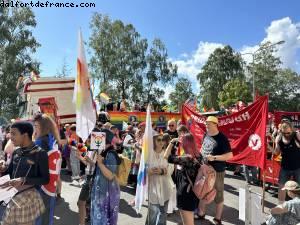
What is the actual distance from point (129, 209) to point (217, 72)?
3876 centimetres

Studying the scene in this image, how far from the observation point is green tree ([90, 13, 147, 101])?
→ 36.9 metres

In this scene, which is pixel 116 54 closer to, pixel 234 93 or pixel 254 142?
pixel 234 93

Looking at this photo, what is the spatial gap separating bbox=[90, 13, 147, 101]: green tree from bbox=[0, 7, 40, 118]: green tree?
7.00 m

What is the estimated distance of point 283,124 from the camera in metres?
6.42

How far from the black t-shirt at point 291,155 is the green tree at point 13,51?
88.2 ft

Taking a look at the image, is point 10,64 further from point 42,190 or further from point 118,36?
point 42,190

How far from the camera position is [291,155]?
20.9 ft

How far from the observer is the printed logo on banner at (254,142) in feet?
21.6

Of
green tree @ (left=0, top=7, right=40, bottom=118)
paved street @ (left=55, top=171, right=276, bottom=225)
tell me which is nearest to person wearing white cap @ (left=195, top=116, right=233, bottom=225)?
paved street @ (left=55, top=171, right=276, bottom=225)

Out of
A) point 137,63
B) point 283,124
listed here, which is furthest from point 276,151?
point 137,63

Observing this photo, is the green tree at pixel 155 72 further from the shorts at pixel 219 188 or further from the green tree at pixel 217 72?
the shorts at pixel 219 188

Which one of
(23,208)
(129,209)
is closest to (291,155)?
(129,209)

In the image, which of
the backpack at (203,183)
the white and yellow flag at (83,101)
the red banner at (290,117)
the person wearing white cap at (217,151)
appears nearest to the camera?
the white and yellow flag at (83,101)

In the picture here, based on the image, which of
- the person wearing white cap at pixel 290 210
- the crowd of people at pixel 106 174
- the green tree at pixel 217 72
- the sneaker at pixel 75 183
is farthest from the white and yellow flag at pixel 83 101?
the green tree at pixel 217 72
